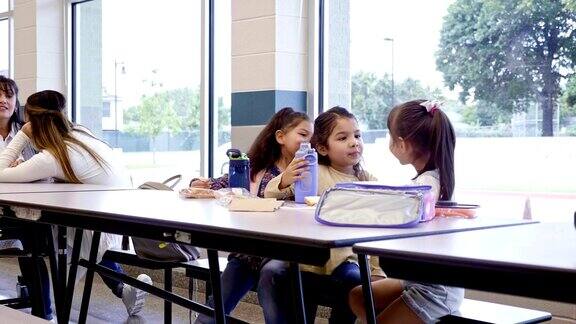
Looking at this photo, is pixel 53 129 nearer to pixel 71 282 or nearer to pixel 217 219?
pixel 71 282

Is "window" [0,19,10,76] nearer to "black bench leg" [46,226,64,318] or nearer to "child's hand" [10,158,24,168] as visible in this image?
"child's hand" [10,158,24,168]

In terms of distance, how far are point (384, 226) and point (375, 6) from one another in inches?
92.3

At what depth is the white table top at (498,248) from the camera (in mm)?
1166

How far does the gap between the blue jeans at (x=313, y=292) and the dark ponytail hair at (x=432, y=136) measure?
369mm

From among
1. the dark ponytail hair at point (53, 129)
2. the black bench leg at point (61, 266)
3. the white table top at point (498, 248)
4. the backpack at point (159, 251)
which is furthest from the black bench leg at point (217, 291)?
the dark ponytail hair at point (53, 129)

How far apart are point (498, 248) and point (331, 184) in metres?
1.31

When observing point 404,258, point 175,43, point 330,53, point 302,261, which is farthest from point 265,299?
point 175,43

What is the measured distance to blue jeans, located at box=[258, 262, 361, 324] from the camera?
208 centimetres

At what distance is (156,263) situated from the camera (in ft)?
9.04

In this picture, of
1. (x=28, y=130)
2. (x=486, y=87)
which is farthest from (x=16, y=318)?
(x=486, y=87)

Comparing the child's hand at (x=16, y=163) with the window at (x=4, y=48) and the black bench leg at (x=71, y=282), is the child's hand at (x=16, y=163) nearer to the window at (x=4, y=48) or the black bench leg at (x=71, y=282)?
the black bench leg at (x=71, y=282)

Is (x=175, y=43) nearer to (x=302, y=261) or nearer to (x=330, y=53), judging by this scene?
(x=330, y=53)

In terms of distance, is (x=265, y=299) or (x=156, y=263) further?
(x=156, y=263)

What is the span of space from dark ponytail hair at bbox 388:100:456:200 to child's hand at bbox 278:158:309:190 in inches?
11.9
